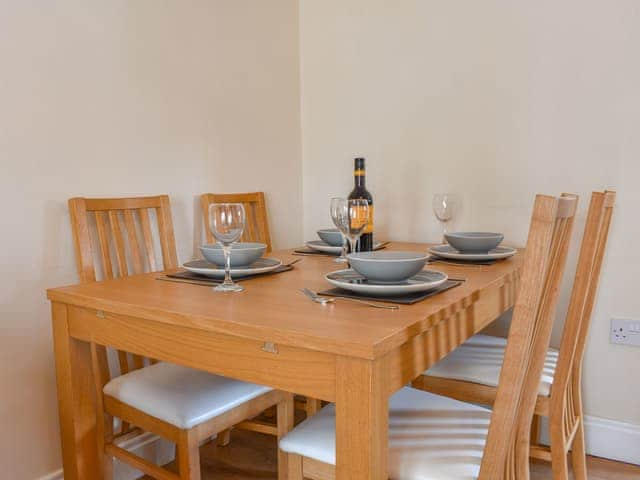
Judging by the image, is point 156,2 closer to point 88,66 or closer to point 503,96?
point 88,66

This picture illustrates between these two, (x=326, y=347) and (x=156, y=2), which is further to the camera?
(x=156, y=2)

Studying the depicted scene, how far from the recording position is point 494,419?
3.10ft

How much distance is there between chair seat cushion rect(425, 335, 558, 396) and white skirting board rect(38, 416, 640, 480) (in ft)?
1.70

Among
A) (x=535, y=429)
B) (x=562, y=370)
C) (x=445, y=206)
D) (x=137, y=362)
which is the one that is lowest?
(x=535, y=429)

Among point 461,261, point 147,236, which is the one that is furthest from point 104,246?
point 461,261

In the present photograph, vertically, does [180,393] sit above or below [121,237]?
below

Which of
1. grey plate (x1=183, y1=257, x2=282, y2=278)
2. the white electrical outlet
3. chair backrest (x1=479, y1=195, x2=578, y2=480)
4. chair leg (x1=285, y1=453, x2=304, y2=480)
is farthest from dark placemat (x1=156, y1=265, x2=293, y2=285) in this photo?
the white electrical outlet

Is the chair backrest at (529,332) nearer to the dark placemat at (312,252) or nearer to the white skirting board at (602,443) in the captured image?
the dark placemat at (312,252)

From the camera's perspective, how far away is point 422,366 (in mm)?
1023

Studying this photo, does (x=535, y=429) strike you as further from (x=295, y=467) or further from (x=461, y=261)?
(x=295, y=467)

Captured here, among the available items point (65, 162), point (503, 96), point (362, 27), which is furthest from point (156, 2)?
point (503, 96)

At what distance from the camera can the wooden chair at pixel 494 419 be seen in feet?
2.90

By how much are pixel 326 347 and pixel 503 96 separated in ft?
5.37

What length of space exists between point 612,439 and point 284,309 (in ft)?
5.24
